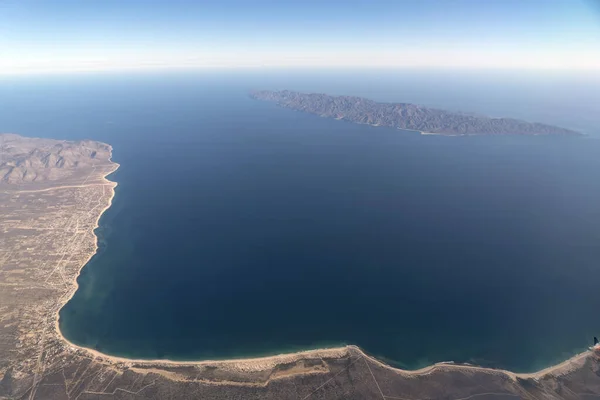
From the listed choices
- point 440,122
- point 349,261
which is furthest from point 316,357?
point 440,122

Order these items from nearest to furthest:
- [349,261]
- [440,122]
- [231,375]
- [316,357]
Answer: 1. [231,375]
2. [316,357]
3. [349,261]
4. [440,122]

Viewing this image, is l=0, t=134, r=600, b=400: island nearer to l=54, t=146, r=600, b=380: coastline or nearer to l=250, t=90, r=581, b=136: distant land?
l=54, t=146, r=600, b=380: coastline

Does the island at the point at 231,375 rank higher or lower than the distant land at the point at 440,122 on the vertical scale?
lower

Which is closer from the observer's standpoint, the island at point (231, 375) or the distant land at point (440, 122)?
the island at point (231, 375)

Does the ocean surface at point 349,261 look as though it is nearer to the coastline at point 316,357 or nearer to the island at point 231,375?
the coastline at point 316,357

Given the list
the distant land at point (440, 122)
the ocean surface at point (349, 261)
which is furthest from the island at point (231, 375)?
the distant land at point (440, 122)

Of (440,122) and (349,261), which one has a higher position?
(440,122)

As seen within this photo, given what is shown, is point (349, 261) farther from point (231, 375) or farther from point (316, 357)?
point (231, 375)

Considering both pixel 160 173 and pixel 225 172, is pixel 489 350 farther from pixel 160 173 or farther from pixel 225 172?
pixel 160 173
